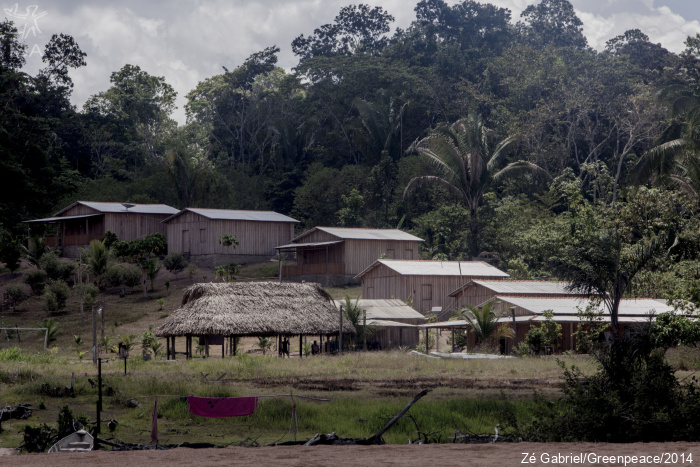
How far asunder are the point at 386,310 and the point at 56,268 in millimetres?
20303

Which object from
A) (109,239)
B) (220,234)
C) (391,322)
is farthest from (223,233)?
(391,322)

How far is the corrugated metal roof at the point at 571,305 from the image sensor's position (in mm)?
36031

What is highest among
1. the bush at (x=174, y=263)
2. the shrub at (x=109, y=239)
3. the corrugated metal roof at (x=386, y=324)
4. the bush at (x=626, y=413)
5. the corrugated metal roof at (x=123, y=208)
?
the corrugated metal roof at (x=123, y=208)

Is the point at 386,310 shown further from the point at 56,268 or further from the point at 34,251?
the point at 34,251

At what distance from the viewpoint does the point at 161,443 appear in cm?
1661

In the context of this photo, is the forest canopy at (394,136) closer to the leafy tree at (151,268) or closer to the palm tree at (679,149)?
the palm tree at (679,149)

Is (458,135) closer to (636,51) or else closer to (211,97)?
(636,51)

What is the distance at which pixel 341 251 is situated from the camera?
2073 inches

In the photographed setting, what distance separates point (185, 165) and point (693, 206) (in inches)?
1566

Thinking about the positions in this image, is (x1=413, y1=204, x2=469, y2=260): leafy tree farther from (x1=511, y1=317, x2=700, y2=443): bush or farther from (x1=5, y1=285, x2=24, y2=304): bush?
(x1=511, y1=317, x2=700, y2=443): bush

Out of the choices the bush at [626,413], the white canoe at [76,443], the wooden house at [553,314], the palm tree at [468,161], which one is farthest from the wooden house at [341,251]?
the white canoe at [76,443]

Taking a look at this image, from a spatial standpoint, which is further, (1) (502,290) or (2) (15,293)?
(2) (15,293)

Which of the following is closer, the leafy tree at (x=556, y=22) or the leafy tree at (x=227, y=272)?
the leafy tree at (x=227, y=272)

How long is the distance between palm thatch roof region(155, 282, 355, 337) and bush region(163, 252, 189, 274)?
14.6 meters
